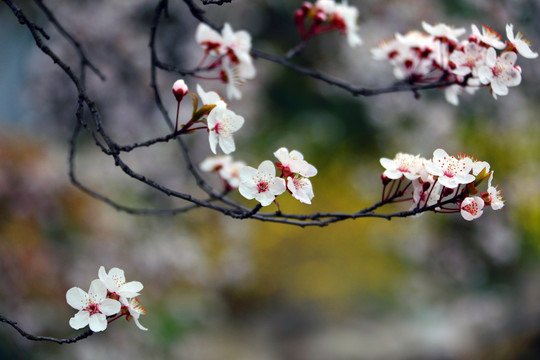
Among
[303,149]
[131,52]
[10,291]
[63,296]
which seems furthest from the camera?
[303,149]

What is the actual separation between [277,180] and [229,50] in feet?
1.74

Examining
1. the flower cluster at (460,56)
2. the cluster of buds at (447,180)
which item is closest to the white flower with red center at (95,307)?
the cluster of buds at (447,180)

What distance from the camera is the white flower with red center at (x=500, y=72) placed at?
1.17 m

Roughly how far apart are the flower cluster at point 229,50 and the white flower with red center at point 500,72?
58 centimetres

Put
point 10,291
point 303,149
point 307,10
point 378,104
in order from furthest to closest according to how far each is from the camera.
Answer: point 303,149 < point 378,104 < point 10,291 < point 307,10

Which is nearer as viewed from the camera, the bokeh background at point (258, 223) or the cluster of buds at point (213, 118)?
the cluster of buds at point (213, 118)

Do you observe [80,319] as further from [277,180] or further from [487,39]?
[487,39]

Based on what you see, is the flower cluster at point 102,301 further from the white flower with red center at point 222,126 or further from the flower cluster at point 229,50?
the flower cluster at point 229,50

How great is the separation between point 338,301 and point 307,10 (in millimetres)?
4132

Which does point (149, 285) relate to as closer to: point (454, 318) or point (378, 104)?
point (378, 104)

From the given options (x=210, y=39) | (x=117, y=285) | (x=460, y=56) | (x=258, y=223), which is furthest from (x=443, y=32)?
(x=258, y=223)

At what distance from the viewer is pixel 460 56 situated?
1.27 metres

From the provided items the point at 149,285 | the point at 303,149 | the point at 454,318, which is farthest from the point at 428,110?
the point at 149,285

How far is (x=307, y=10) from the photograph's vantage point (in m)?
1.54
